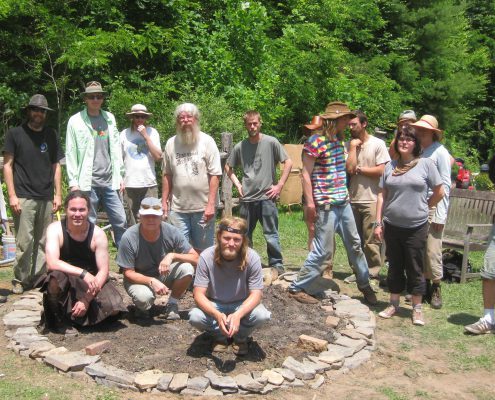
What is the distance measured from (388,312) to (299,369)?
5.84 ft

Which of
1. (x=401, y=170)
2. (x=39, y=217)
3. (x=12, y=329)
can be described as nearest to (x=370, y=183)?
(x=401, y=170)

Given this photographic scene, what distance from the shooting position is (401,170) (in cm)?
590

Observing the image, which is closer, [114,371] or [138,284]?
[114,371]

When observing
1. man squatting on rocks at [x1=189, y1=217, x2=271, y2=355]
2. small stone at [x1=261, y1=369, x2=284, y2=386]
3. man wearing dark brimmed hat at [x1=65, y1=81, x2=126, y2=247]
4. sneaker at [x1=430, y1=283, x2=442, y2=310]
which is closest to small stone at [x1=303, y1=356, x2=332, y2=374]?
small stone at [x1=261, y1=369, x2=284, y2=386]

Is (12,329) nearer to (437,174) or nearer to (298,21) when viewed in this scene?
(437,174)

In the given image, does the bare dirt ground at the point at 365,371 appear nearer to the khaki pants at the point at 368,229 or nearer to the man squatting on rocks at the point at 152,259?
the man squatting on rocks at the point at 152,259

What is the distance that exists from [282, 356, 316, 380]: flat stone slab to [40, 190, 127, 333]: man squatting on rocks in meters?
1.52

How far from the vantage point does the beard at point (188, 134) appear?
20.5 feet

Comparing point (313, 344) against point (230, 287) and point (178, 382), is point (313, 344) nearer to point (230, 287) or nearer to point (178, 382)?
point (230, 287)

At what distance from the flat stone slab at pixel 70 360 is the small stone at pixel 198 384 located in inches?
29.5

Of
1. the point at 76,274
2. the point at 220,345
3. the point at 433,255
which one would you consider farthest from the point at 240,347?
the point at 433,255

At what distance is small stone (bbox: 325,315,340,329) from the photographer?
5629mm

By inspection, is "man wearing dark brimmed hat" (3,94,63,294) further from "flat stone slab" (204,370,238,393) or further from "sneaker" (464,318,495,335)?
"sneaker" (464,318,495,335)

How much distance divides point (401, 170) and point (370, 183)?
128 cm
